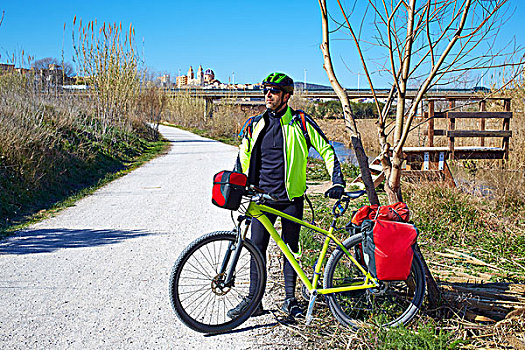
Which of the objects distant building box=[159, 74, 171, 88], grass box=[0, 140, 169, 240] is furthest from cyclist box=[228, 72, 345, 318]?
distant building box=[159, 74, 171, 88]

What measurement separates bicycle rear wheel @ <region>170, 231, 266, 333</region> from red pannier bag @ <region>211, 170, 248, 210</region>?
0.26m

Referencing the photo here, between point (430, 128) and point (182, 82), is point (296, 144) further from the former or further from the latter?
point (182, 82)

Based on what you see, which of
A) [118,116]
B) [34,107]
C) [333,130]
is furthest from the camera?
[333,130]

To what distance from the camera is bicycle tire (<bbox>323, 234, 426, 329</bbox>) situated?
12.9ft

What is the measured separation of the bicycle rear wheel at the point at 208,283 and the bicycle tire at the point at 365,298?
23.1 inches

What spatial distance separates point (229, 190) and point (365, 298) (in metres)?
1.41

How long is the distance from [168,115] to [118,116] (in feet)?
110

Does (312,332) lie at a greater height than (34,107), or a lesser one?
lesser

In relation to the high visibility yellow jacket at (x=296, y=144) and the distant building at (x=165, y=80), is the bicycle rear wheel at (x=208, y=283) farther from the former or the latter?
the distant building at (x=165, y=80)

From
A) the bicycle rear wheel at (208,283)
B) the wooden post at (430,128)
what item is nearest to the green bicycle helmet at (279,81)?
the bicycle rear wheel at (208,283)

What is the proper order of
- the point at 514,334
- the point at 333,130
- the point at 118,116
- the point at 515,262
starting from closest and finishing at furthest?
the point at 514,334, the point at 515,262, the point at 118,116, the point at 333,130

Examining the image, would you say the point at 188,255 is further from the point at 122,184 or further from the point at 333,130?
the point at 333,130

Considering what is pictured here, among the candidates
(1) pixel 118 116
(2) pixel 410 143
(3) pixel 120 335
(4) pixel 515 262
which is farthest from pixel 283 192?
(1) pixel 118 116

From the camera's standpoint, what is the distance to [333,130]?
1300 inches
